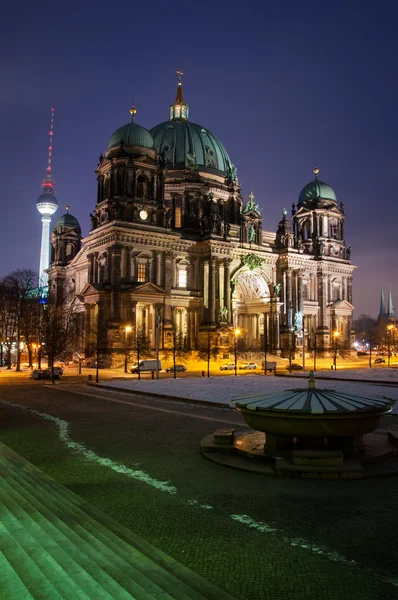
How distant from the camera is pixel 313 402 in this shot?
13.5 meters

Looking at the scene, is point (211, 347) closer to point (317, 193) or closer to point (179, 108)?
point (317, 193)

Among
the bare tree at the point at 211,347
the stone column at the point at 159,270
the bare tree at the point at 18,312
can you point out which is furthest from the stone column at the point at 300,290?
the bare tree at the point at 18,312

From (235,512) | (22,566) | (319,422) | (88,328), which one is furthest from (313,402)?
(88,328)

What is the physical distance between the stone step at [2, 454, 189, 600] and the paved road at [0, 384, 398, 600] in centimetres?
90

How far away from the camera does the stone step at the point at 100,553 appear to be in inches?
231

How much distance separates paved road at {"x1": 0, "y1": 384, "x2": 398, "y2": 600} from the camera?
6.93m

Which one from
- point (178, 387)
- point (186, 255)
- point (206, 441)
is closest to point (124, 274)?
point (186, 255)

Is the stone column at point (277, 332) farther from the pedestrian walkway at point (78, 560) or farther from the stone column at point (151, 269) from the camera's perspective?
the pedestrian walkway at point (78, 560)

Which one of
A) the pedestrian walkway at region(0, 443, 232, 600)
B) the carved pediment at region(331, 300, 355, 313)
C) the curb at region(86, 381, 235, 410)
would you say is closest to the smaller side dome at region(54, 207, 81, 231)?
the carved pediment at region(331, 300, 355, 313)

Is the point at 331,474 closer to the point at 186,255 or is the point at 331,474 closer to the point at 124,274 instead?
the point at 124,274

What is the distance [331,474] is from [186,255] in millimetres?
66552

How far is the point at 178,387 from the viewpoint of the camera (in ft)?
117

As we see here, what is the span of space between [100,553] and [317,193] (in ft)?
315

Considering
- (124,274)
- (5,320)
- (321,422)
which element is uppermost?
(124,274)
